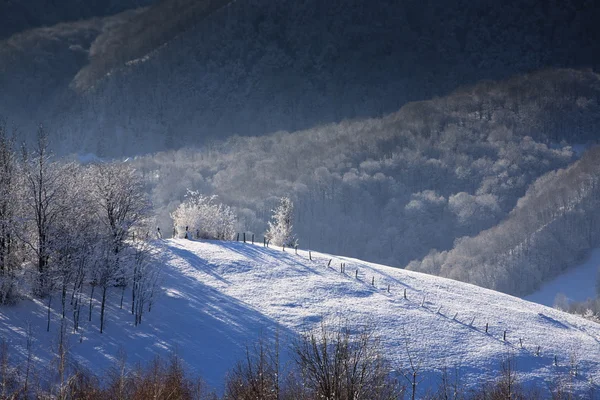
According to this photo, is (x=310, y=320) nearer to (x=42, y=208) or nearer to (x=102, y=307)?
(x=102, y=307)

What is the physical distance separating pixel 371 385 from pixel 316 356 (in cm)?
498

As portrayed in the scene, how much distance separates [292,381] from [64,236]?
32457 millimetres

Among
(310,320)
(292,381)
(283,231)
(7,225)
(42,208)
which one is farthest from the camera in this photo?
(283,231)

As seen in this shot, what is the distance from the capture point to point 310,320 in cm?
Answer: 6956

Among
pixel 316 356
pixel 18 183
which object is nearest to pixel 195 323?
pixel 18 183

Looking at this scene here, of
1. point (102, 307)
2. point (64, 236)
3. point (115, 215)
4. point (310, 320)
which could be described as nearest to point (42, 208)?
point (64, 236)

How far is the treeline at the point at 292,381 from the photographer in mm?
33906

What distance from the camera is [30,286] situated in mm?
65562

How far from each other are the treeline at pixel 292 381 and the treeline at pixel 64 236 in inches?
395

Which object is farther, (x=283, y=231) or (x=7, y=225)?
(x=283, y=231)

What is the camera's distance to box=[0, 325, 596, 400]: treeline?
111ft

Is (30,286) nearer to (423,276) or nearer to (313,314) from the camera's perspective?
(313,314)

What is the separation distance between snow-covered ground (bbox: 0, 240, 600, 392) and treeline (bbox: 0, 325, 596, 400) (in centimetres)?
182

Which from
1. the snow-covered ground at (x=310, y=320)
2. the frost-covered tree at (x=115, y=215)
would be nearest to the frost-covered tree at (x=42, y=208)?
the snow-covered ground at (x=310, y=320)
